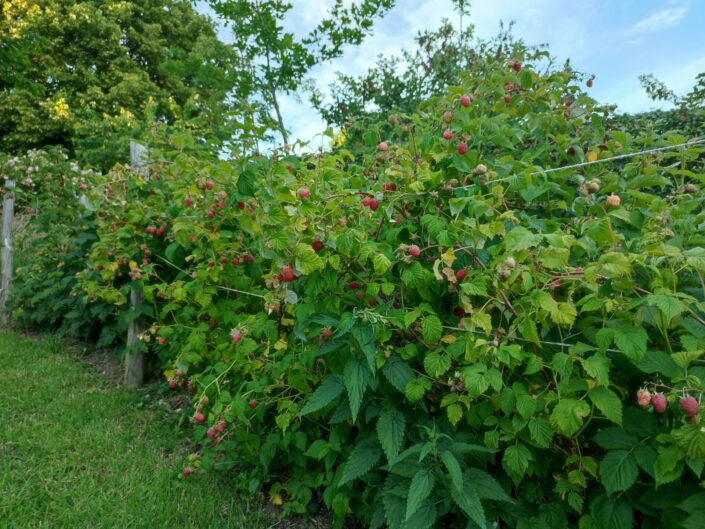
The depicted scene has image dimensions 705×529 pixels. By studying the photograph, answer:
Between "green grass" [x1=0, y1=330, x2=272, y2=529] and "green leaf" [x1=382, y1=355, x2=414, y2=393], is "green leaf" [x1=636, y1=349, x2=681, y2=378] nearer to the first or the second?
"green leaf" [x1=382, y1=355, x2=414, y2=393]

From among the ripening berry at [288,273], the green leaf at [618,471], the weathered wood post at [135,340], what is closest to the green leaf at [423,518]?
the green leaf at [618,471]

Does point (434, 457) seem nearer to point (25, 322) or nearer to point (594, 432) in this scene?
point (594, 432)

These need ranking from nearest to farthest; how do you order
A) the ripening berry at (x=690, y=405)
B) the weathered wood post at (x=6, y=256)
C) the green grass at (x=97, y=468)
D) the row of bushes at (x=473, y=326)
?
the ripening berry at (x=690, y=405)
the row of bushes at (x=473, y=326)
the green grass at (x=97, y=468)
the weathered wood post at (x=6, y=256)

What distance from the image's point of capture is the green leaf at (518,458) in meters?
1.37

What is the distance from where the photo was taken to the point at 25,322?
17.2 ft

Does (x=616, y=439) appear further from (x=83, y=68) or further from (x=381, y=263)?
(x=83, y=68)

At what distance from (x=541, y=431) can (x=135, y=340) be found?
3167mm

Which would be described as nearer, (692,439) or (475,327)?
(692,439)

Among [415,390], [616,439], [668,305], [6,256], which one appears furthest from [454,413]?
[6,256]

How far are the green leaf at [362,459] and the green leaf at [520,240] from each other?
881mm

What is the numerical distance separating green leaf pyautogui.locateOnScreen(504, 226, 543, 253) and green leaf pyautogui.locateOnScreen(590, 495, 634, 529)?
0.81m

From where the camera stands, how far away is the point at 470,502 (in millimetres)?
1318

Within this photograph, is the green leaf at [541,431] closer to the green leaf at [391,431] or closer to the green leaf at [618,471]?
the green leaf at [618,471]

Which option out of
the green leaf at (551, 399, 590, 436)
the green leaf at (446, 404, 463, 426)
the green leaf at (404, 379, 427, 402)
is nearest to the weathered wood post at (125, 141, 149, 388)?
the green leaf at (404, 379, 427, 402)
